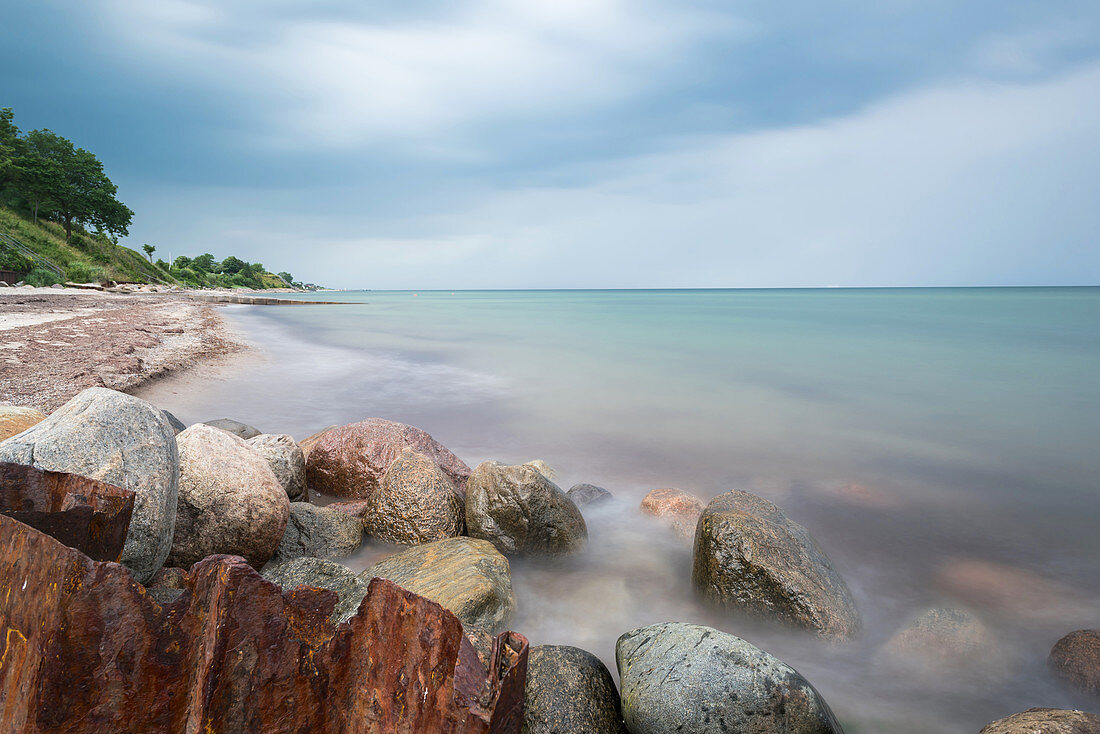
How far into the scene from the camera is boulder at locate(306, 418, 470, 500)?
5.67 meters

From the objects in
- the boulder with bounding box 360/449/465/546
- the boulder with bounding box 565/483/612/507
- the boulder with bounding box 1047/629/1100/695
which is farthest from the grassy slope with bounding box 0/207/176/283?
the boulder with bounding box 1047/629/1100/695

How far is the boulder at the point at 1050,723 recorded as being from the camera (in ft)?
7.14

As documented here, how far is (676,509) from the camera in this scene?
5.71 meters

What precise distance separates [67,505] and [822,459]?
918cm

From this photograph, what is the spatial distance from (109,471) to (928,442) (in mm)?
11386

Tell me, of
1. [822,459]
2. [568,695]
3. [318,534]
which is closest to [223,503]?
[318,534]

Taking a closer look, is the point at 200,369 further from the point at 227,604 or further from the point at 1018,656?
the point at 1018,656

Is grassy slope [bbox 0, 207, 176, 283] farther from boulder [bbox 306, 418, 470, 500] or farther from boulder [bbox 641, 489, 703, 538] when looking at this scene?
boulder [bbox 641, 489, 703, 538]

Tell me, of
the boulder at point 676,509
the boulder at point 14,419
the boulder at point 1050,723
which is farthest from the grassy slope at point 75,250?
the boulder at point 1050,723

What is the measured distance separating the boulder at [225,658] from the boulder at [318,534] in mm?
2686

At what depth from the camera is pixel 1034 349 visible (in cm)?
2162

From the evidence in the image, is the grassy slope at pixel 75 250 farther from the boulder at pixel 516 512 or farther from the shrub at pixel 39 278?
the boulder at pixel 516 512

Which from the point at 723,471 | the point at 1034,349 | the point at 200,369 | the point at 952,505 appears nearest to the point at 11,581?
the point at 723,471

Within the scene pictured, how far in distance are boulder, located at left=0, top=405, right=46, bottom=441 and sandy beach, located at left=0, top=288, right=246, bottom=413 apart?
10.8 feet
